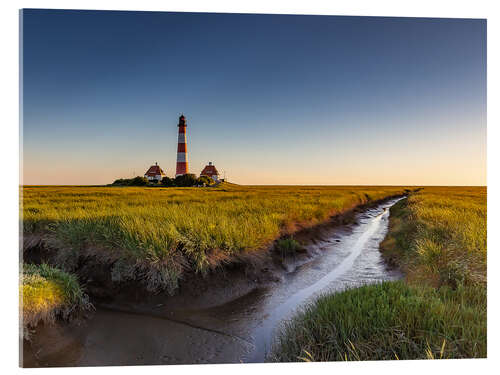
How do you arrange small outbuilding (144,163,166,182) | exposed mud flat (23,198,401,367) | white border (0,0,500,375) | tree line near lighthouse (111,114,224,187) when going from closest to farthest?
white border (0,0,500,375)
exposed mud flat (23,198,401,367)
tree line near lighthouse (111,114,224,187)
small outbuilding (144,163,166,182)

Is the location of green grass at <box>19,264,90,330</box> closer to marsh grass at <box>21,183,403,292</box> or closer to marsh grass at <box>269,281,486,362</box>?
marsh grass at <box>21,183,403,292</box>

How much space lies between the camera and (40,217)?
595 cm

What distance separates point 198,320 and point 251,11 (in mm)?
4335

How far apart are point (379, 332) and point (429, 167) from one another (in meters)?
3.75

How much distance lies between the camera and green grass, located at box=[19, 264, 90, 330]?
3.42 m

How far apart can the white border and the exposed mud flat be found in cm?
16

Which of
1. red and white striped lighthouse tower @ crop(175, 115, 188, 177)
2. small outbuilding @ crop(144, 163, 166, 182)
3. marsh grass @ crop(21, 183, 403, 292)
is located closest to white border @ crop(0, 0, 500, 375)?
marsh grass @ crop(21, 183, 403, 292)

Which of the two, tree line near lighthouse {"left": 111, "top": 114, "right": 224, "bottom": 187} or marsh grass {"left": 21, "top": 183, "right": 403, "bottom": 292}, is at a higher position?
tree line near lighthouse {"left": 111, "top": 114, "right": 224, "bottom": 187}

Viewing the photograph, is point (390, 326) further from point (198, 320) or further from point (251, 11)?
point (251, 11)

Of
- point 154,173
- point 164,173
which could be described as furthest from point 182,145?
point 154,173

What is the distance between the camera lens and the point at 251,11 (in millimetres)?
4047

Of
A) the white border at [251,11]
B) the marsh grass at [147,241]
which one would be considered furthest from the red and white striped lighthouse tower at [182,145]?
the white border at [251,11]

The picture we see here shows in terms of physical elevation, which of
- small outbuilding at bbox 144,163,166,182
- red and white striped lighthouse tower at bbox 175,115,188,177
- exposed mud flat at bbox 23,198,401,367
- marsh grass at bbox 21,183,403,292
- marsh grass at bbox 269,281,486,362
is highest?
red and white striped lighthouse tower at bbox 175,115,188,177
